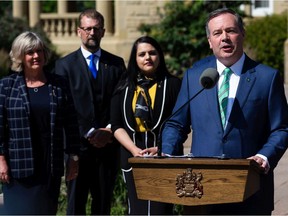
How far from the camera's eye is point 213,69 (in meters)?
5.62

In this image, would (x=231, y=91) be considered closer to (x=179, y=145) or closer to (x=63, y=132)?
(x=179, y=145)

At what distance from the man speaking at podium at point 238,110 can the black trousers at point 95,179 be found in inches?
114

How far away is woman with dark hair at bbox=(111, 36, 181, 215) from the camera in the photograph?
25.8 feet

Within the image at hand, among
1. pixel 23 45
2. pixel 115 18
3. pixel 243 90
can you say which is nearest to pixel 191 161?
pixel 243 90

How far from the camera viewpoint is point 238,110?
5707 mm

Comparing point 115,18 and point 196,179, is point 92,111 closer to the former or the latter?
point 196,179

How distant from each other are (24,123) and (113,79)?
6.04 feet

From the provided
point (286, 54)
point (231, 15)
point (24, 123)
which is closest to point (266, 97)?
point (231, 15)

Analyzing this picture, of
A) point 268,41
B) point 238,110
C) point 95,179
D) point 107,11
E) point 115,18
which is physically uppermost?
point 107,11

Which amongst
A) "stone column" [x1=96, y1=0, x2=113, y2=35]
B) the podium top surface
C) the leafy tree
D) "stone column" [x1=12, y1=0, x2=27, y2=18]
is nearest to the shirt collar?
the podium top surface

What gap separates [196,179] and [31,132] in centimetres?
223

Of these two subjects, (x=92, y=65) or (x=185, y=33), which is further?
(x=185, y=33)

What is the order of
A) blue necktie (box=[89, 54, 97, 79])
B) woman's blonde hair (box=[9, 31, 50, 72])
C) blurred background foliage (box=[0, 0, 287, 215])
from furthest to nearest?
1. blurred background foliage (box=[0, 0, 287, 215])
2. blue necktie (box=[89, 54, 97, 79])
3. woman's blonde hair (box=[9, 31, 50, 72])

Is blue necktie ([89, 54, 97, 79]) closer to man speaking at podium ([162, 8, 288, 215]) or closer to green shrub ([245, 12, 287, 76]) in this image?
man speaking at podium ([162, 8, 288, 215])
